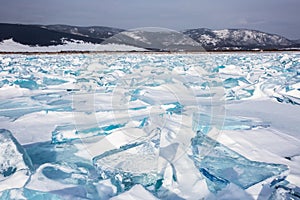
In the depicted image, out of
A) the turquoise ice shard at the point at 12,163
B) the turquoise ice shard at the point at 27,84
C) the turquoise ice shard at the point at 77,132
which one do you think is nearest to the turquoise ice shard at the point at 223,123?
the turquoise ice shard at the point at 77,132

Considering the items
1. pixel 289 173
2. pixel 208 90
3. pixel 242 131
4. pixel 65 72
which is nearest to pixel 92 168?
pixel 289 173

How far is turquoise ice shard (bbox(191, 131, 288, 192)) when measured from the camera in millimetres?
1522

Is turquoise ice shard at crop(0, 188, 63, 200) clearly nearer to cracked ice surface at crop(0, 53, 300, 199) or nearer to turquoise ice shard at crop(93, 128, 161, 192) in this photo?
cracked ice surface at crop(0, 53, 300, 199)

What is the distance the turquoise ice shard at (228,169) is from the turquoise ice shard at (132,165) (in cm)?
25

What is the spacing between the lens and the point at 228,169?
166cm

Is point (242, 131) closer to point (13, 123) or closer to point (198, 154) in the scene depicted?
point (198, 154)

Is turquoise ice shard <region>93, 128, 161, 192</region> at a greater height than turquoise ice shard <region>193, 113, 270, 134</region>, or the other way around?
turquoise ice shard <region>93, 128, 161, 192</region>

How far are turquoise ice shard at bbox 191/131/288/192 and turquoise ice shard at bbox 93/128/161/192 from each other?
0.25 meters

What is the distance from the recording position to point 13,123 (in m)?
3.02

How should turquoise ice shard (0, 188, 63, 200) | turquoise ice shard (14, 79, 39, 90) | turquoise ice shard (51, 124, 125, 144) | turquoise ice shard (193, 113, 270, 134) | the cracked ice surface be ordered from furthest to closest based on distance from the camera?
turquoise ice shard (14, 79, 39, 90) → turquoise ice shard (193, 113, 270, 134) → turquoise ice shard (51, 124, 125, 144) → the cracked ice surface → turquoise ice shard (0, 188, 63, 200)

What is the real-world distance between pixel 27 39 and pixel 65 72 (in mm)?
21344

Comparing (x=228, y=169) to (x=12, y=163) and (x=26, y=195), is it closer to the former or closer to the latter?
(x=26, y=195)

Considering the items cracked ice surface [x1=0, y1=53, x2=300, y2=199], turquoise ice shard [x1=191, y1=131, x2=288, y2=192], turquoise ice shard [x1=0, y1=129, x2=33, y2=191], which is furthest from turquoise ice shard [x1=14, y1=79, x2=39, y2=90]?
turquoise ice shard [x1=191, y1=131, x2=288, y2=192]

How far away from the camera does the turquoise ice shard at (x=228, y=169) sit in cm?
152
